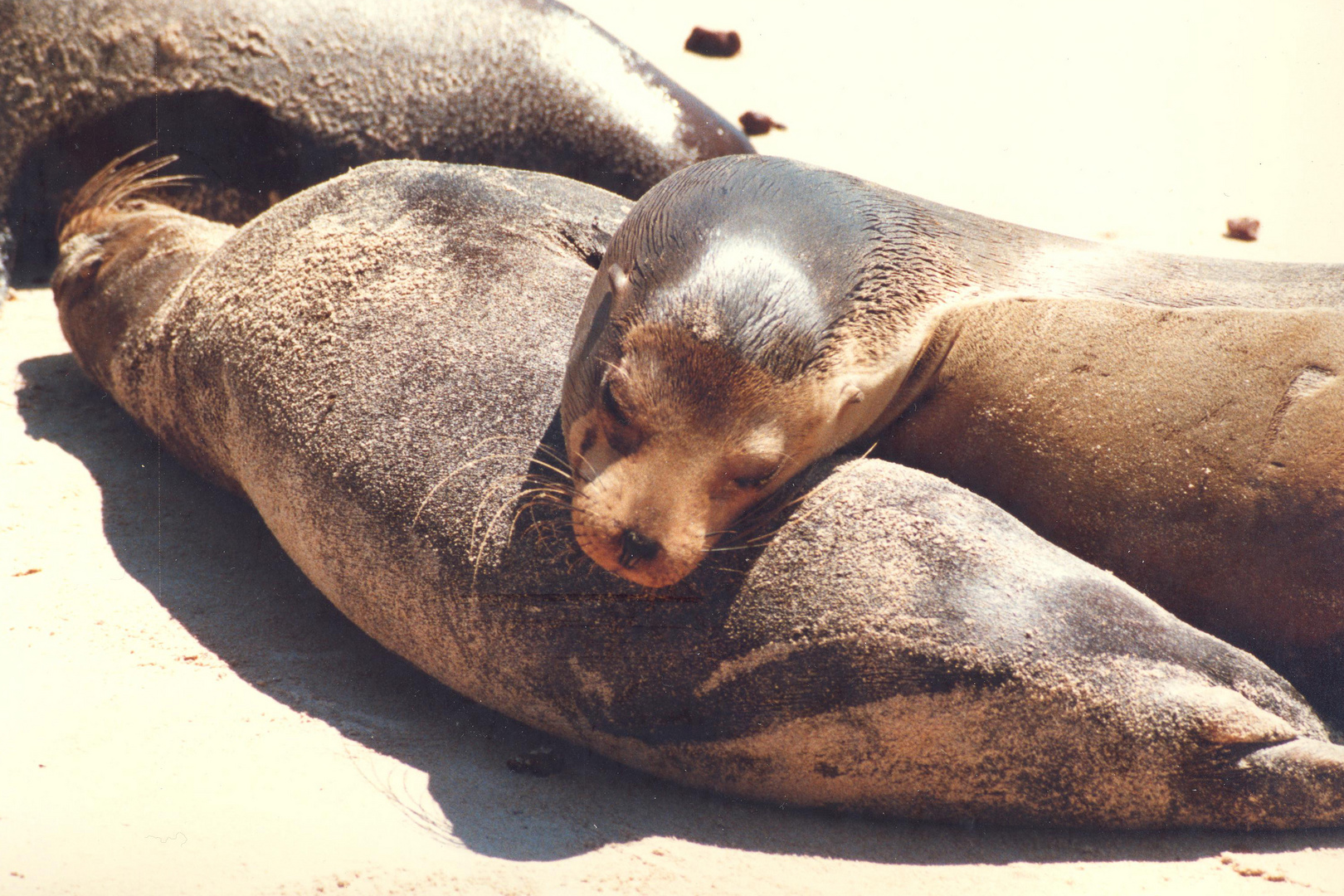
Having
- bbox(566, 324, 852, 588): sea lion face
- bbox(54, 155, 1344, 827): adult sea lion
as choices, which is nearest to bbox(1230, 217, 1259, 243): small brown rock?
bbox(54, 155, 1344, 827): adult sea lion

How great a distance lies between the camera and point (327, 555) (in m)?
2.86

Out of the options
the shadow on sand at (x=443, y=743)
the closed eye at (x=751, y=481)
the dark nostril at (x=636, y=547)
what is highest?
the closed eye at (x=751, y=481)

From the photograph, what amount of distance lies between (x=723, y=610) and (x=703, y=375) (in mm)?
513

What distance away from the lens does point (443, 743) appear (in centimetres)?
268

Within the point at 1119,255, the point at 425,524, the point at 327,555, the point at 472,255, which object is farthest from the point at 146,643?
the point at 1119,255

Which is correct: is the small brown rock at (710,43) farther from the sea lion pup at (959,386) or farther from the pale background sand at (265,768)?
the sea lion pup at (959,386)

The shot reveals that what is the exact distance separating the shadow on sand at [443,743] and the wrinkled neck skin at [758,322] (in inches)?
22.7

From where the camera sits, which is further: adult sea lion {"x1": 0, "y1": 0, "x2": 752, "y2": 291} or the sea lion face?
adult sea lion {"x1": 0, "y1": 0, "x2": 752, "y2": 291}

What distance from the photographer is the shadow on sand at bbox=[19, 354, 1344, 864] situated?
2.43 meters

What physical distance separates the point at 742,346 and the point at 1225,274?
4.98 ft

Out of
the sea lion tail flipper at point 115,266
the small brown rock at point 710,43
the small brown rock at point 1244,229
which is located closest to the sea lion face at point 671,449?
the sea lion tail flipper at point 115,266

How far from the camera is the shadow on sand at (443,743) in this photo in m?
2.43

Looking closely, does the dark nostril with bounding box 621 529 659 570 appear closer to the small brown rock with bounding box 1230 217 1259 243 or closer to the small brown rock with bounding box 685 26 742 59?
the small brown rock with bounding box 1230 217 1259 243

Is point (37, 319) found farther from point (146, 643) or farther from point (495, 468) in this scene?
point (495, 468)
